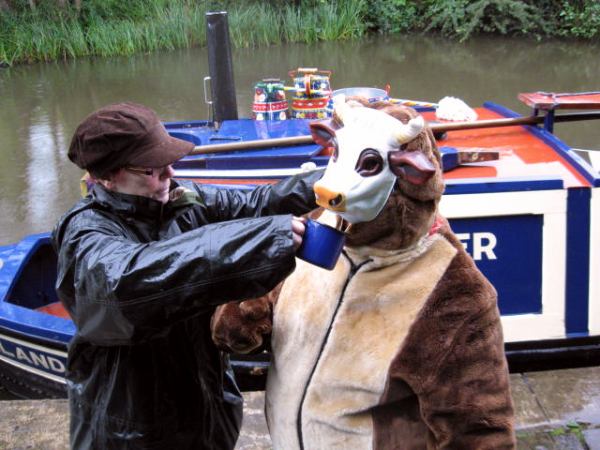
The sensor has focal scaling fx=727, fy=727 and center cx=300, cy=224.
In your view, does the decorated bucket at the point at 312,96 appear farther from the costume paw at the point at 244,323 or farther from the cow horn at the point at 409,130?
the cow horn at the point at 409,130

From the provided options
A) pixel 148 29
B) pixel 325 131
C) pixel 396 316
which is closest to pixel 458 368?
pixel 396 316

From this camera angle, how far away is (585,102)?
3.53 metres

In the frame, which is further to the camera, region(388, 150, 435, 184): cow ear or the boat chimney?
the boat chimney

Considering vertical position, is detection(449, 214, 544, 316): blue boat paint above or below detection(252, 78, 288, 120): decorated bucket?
below

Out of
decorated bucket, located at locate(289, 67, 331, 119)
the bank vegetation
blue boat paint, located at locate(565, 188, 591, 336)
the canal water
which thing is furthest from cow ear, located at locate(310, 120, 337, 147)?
the bank vegetation

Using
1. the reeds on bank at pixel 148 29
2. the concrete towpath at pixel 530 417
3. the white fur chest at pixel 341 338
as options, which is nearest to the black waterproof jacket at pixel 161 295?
the white fur chest at pixel 341 338

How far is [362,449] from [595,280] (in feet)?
6.17

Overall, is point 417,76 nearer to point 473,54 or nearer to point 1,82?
point 473,54

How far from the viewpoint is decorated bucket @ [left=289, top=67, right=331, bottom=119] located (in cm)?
421

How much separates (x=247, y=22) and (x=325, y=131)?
44.4 feet

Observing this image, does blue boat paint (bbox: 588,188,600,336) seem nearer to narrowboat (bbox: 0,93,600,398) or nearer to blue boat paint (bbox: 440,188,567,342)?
narrowboat (bbox: 0,93,600,398)

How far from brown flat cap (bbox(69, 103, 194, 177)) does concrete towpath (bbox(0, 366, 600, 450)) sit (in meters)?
1.46

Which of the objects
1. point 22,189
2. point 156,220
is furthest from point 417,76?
point 156,220

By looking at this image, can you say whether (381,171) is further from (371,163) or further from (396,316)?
(396,316)
